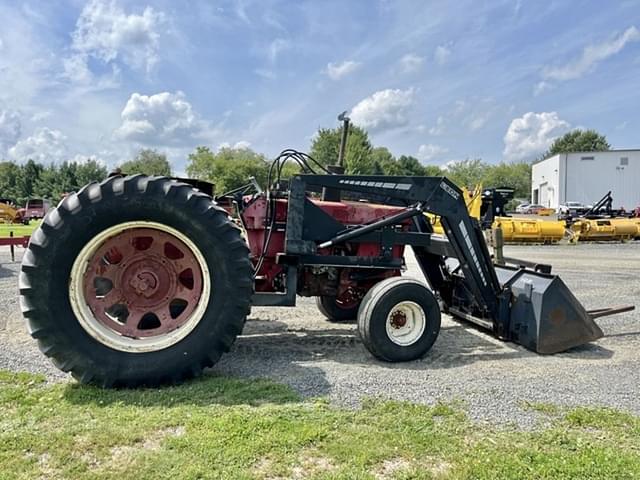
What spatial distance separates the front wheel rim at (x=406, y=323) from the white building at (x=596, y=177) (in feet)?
170

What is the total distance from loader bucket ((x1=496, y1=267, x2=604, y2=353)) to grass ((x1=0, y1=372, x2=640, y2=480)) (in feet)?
4.85

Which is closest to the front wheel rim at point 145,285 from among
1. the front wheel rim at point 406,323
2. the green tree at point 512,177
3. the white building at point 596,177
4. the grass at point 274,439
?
the grass at point 274,439

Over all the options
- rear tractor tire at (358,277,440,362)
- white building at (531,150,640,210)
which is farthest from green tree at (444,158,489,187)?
rear tractor tire at (358,277,440,362)

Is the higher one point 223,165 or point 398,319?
point 223,165

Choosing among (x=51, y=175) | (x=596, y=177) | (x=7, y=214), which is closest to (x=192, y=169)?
(x=51, y=175)

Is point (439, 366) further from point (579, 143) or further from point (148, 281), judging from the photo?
point (579, 143)

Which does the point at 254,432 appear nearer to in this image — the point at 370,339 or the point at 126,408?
the point at 126,408

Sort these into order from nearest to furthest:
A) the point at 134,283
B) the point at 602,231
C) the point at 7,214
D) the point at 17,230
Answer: the point at 134,283 → the point at 602,231 → the point at 17,230 → the point at 7,214

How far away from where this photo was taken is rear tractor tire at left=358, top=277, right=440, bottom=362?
15.0 feet

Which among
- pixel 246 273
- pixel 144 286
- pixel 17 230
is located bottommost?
pixel 144 286

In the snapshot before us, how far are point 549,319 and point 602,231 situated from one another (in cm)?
1780

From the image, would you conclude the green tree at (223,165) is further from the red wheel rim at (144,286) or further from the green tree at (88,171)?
the red wheel rim at (144,286)

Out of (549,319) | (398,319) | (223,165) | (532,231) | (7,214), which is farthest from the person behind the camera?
(223,165)

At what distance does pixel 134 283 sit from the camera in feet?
14.0
